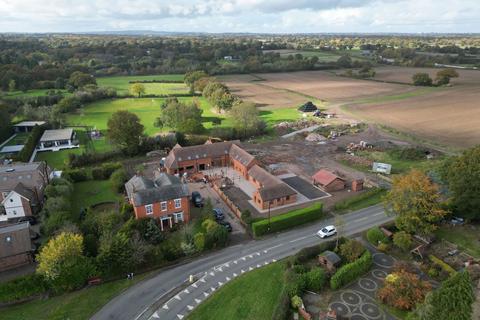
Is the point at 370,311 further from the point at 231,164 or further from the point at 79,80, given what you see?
the point at 79,80

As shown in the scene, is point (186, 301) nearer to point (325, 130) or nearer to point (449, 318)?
point (449, 318)

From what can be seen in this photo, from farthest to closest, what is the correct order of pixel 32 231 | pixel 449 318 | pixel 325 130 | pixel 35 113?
pixel 35 113
pixel 325 130
pixel 32 231
pixel 449 318

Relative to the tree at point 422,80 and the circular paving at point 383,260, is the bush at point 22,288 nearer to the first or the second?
the circular paving at point 383,260

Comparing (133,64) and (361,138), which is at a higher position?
(133,64)

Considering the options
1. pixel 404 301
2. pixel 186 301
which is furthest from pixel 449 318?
pixel 186 301

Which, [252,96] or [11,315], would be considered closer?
[11,315]

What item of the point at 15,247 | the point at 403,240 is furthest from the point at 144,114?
the point at 403,240

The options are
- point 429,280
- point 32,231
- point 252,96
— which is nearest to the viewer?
point 429,280

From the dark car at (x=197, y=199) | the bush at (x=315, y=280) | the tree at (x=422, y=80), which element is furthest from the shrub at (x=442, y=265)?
the tree at (x=422, y=80)
